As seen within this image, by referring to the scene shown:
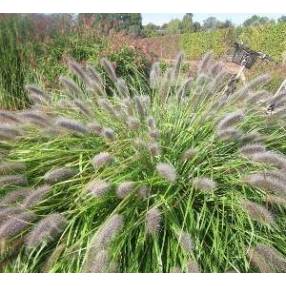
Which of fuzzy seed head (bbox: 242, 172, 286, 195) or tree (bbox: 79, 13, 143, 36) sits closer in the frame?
fuzzy seed head (bbox: 242, 172, 286, 195)

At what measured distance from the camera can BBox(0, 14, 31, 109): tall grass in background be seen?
6392mm

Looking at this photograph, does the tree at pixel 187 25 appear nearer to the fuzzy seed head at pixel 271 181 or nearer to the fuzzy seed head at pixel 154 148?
the fuzzy seed head at pixel 154 148

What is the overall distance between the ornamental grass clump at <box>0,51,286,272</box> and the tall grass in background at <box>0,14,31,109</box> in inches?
90.5

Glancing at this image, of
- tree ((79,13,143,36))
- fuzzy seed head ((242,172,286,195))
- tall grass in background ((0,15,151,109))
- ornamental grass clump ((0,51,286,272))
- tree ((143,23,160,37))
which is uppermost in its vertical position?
fuzzy seed head ((242,172,286,195))

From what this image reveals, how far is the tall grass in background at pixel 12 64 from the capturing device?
6392mm

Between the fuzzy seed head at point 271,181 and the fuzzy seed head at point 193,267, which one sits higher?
the fuzzy seed head at point 271,181

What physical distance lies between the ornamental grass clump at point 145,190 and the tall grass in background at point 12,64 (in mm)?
2300

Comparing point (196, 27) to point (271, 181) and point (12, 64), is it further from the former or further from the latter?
point (271, 181)

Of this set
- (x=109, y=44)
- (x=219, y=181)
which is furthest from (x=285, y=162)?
(x=109, y=44)

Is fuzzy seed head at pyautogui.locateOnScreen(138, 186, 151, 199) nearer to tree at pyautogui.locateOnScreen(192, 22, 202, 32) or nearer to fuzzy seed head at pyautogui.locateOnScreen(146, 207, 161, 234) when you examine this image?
fuzzy seed head at pyautogui.locateOnScreen(146, 207, 161, 234)

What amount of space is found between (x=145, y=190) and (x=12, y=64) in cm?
398

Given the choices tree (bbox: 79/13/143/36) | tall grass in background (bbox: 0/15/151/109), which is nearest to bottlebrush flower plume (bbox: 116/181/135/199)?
tall grass in background (bbox: 0/15/151/109)

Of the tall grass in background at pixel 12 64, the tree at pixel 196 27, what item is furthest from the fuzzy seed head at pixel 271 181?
the tree at pixel 196 27

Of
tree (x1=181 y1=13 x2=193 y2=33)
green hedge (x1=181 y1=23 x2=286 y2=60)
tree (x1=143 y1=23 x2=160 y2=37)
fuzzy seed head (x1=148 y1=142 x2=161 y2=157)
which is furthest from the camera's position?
tree (x1=181 y1=13 x2=193 y2=33)
